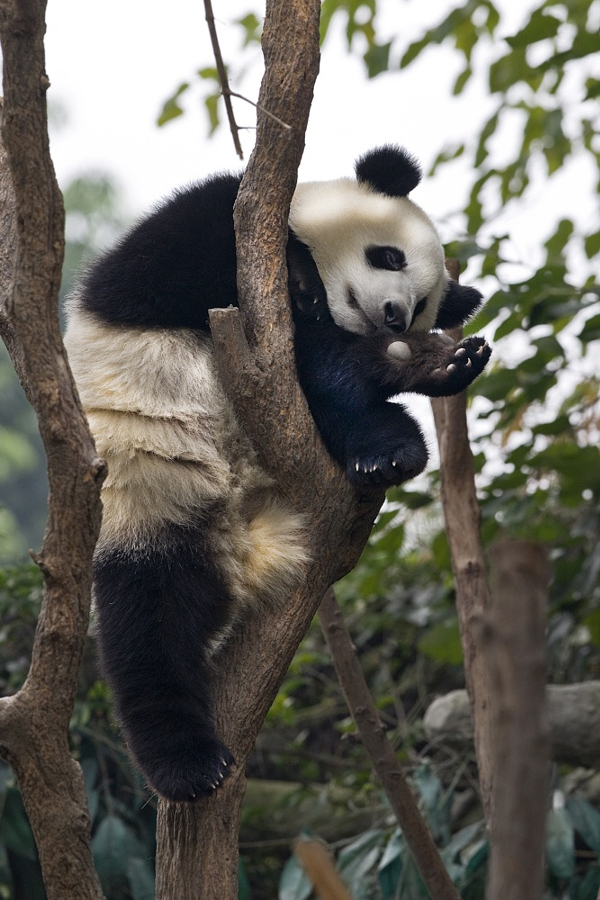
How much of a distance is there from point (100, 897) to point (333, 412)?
100cm

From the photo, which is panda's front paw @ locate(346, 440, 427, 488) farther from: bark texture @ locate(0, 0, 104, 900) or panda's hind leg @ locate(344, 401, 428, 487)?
bark texture @ locate(0, 0, 104, 900)

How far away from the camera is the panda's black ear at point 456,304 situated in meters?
2.60

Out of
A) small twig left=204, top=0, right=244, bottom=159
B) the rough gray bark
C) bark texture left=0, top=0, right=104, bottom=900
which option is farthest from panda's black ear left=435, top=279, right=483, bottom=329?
bark texture left=0, top=0, right=104, bottom=900

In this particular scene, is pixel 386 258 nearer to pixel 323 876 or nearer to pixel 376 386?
pixel 376 386

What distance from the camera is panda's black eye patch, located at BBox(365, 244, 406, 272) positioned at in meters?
2.41

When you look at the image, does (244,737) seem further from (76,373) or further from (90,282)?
(90,282)

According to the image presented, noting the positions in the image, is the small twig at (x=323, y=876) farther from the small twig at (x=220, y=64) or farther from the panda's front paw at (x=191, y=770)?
the small twig at (x=220, y=64)

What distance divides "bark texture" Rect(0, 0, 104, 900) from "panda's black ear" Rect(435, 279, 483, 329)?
55.9 inches

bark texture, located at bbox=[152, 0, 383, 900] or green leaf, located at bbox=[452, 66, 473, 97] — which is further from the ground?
green leaf, located at bbox=[452, 66, 473, 97]

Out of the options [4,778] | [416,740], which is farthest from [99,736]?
[416,740]

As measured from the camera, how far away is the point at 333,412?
198 cm

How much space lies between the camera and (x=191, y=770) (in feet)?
5.53

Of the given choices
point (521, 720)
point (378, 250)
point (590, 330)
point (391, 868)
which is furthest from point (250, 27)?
point (521, 720)

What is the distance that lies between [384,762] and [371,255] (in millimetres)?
1269
